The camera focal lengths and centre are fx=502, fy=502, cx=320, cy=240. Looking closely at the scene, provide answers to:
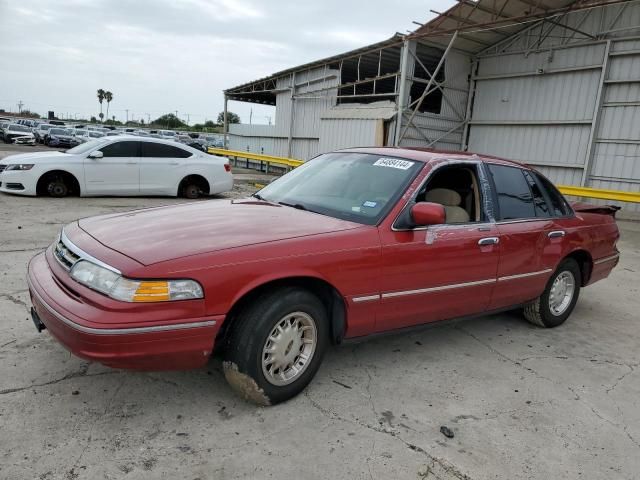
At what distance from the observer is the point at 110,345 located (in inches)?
98.0

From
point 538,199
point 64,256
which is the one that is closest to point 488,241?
point 538,199

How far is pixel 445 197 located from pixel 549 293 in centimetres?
160

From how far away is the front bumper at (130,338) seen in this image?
2494 millimetres

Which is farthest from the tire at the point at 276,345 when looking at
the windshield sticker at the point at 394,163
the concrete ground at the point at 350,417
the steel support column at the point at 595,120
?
the steel support column at the point at 595,120

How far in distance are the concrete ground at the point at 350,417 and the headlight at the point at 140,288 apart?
2.53ft

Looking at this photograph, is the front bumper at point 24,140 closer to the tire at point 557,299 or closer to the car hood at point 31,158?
the car hood at point 31,158

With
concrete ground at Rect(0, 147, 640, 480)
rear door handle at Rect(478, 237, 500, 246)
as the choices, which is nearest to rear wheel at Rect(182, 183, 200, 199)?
concrete ground at Rect(0, 147, 640, 480)

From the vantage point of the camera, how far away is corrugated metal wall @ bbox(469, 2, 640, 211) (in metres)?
14.5

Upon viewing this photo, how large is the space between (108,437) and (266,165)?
22296 mm

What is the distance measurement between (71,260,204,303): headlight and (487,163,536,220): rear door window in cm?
270

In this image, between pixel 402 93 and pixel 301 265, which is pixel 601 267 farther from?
pixel 402 93

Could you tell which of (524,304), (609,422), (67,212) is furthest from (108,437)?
(67,212)

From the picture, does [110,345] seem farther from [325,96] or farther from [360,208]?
[325,96]

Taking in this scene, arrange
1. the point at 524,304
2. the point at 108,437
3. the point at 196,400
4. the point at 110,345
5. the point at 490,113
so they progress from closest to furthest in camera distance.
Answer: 1. the point at 110,345
2. the point at 108,437
3. the point at 196,400
4. the point at 524,304
5. the point at 490,113
